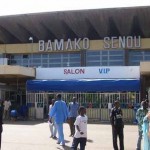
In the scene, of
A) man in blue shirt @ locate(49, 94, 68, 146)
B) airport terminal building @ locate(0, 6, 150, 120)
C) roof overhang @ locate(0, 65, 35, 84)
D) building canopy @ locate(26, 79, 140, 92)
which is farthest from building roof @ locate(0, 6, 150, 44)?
man in blue shirt @ locate(49, 94, 68, 146)

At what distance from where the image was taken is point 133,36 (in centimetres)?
3334

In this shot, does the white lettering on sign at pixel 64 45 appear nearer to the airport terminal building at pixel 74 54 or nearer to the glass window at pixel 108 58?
the airport terminal building at pixel 74 54

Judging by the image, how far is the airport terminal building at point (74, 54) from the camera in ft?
84.2

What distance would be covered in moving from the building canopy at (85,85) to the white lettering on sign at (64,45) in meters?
7.89

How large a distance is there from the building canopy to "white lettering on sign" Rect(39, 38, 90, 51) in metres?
7.89

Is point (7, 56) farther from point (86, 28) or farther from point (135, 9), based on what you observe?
point (135, 9)

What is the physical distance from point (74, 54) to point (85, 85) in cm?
936

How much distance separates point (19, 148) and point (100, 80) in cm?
1371

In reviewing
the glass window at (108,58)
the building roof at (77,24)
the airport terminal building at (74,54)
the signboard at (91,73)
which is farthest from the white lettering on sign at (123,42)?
the signboard at (91,73)

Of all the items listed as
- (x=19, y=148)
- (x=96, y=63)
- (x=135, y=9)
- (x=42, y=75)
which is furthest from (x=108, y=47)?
(x=19, y=148)

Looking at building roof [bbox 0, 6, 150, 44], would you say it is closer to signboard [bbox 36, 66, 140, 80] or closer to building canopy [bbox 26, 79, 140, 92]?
signboard [bbox 36, 66, 140, 80]

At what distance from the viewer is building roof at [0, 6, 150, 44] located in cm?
A: 3228

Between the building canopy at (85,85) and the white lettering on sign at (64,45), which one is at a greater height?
the white lettering on sign at (64,45)

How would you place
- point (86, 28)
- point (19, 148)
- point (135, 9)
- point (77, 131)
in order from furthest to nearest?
1. point (86, 28)
2. point (135, 9)
3. point (19, 148)
4. point (77, 131)
